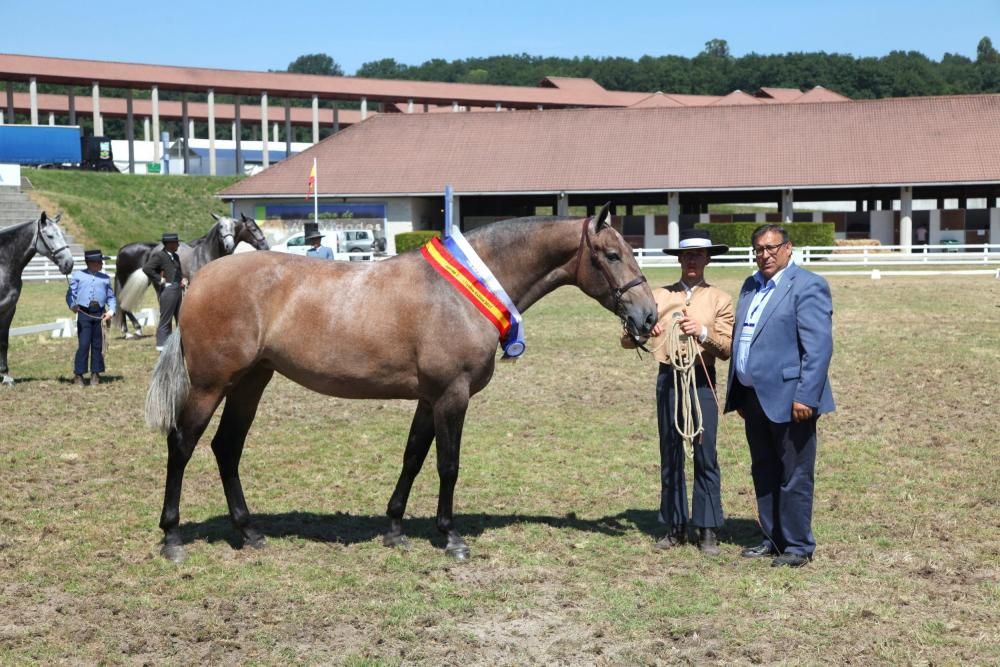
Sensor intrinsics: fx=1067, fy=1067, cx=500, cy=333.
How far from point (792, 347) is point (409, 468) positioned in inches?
107

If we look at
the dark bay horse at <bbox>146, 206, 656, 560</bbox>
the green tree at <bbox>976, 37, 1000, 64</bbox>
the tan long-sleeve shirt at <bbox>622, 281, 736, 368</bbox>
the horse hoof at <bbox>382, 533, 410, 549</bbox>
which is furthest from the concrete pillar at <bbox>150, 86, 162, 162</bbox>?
the green tree at <bbox>976, 37, 1000, 64</bbox>

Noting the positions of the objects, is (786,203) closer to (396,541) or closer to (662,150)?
(662,150)

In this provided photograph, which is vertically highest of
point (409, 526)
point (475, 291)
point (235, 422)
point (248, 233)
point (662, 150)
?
point (662, 150)

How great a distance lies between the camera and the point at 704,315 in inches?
278

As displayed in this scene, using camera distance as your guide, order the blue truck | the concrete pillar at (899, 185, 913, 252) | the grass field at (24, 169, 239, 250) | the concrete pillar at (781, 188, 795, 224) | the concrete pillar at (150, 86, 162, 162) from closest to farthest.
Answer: the concrete pillar at (899, 185, 913, 252), the concrete pillar at (781, 188, 795, 224), the grass field at (24, 169, 239, 250), the blue truck, the concrete pillar at (150, 86, 162, 162)

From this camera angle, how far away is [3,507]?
8297 mm

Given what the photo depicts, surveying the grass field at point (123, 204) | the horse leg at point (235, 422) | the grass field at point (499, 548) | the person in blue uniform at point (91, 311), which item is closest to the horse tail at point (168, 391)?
the horse leg at point (235, 422)

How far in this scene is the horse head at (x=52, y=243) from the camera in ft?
48.9

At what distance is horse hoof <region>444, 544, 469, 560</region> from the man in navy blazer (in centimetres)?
185

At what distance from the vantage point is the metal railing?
38062 mm

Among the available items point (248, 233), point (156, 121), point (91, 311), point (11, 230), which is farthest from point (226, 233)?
point (156, 121)

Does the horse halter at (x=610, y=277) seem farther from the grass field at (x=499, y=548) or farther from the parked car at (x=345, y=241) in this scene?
the parked car at (x=345, y=241)

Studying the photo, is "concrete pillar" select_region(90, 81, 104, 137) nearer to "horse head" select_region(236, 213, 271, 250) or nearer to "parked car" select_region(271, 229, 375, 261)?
"parked car" select_region(271, 229, 375, 261)

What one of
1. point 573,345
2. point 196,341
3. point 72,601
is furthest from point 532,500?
point 573,345
